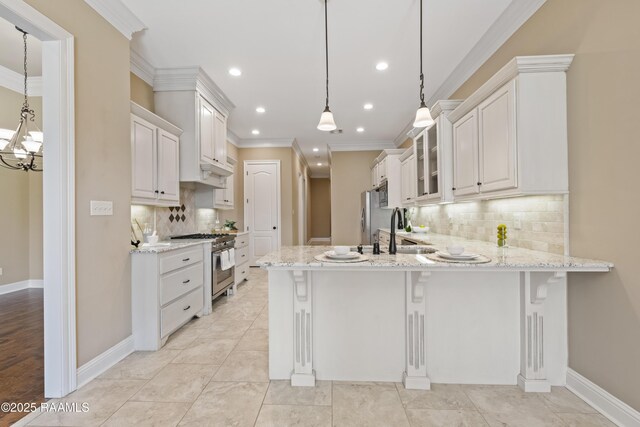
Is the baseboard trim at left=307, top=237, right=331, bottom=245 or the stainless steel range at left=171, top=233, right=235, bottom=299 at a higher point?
the stainless steel range at left=171, top=233, right=235, bottom=299

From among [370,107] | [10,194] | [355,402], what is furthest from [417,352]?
[10,194]

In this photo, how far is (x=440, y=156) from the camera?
3.13 m

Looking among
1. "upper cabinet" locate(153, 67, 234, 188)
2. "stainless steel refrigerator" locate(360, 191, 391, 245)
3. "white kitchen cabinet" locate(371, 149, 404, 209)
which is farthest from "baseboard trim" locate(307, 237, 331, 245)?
"upper cabinet" locate(153, 67, 234, 188)

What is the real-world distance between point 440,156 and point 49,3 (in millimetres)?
3328

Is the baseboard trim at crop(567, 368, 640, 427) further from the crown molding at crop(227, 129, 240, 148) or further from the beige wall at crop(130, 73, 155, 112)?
the crown molding at crop(227, 129, 240, 148)

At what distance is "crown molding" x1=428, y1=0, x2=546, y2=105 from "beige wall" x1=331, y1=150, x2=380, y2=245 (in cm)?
329

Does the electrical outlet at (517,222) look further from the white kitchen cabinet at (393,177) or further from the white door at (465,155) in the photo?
the white kitchen cabinet at (393,177)

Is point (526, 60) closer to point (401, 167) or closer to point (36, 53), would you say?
point (401, 167)

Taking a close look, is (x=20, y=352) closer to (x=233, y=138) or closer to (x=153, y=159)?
(x=153, y=159)

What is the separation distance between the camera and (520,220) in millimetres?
2373

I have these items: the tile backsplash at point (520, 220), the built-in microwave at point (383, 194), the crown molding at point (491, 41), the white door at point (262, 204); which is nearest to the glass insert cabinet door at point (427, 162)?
the tile backsplash at point (520, 220)

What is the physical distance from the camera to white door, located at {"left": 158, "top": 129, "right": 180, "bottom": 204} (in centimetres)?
312

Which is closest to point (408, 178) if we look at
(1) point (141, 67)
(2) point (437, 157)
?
(2) point (437, 157)

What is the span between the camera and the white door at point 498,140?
2010 mm
